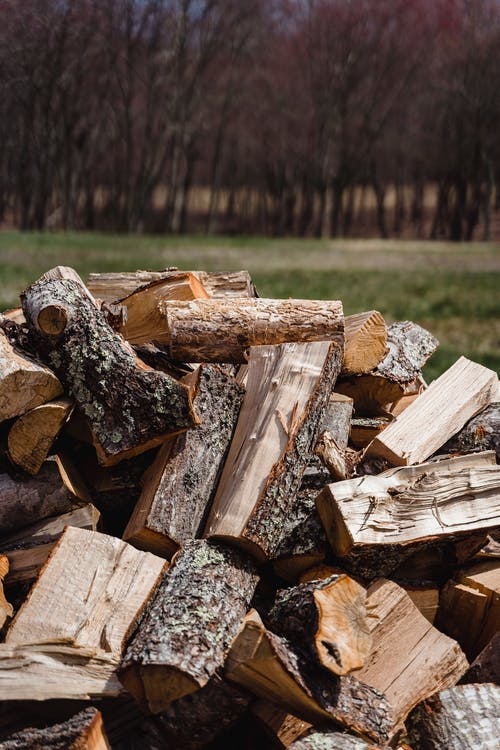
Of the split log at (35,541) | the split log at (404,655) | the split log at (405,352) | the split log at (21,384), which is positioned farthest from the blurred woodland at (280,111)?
the split log at (404,655)

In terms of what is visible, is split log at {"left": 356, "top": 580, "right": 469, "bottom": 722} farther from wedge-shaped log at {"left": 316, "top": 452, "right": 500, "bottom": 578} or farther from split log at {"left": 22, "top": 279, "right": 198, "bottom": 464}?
split log at {"left": 22, "top": 279, "right": 198, "bottom": 464}

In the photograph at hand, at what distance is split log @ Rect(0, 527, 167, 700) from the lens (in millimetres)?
2012

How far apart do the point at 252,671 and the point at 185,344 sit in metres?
1.37

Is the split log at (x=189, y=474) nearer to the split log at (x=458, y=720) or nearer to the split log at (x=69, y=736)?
the split log at (x=69, y=736)

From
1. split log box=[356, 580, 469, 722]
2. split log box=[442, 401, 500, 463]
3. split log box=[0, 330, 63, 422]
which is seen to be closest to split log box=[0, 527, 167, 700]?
split log box=[0, 330, 63, 422]

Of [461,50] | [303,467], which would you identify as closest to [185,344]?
[303,467]

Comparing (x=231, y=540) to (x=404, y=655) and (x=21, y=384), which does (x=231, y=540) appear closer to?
(x=404, y=655)

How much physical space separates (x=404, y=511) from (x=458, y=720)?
0.67 meters

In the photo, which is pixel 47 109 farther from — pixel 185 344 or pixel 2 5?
pixel 185 344

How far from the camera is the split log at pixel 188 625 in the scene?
194cm

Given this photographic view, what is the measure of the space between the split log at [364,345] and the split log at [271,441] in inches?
14.0

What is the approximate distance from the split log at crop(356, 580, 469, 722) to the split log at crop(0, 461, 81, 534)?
3.66 ft

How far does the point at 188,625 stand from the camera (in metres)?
2.05

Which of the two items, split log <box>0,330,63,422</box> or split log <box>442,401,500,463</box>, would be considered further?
split log <box>442,401,500,463</box>
